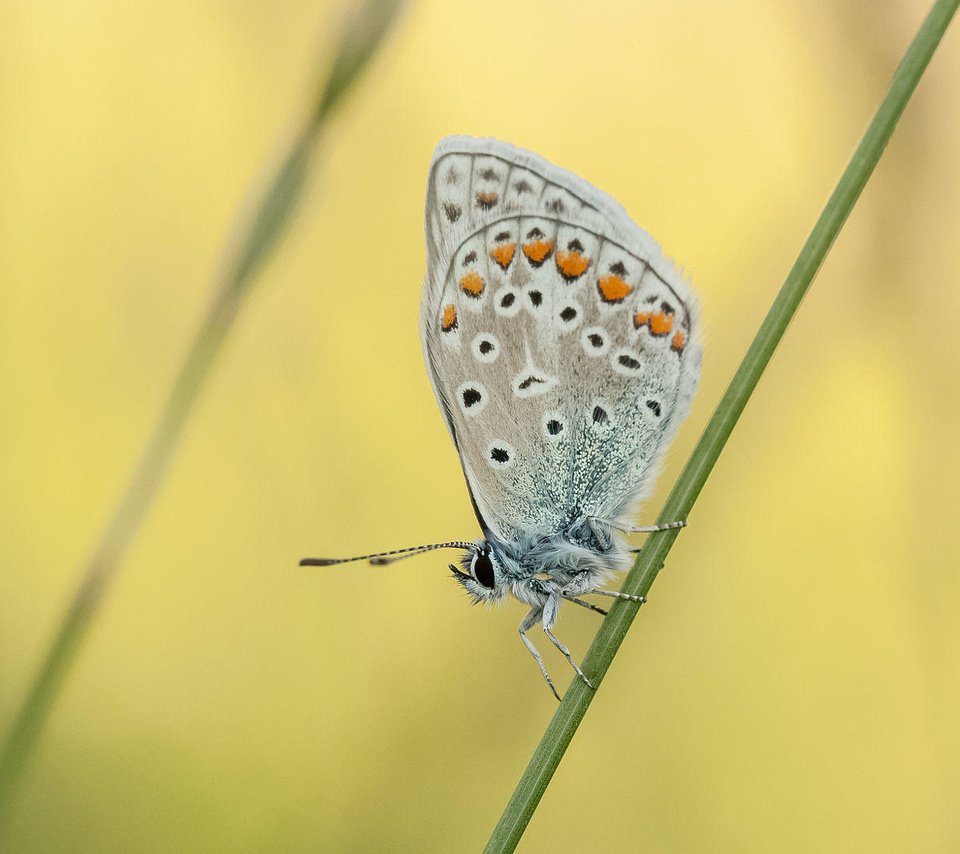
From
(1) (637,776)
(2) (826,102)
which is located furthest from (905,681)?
(2) (826,102)

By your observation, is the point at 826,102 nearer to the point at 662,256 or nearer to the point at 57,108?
the point at 662,256

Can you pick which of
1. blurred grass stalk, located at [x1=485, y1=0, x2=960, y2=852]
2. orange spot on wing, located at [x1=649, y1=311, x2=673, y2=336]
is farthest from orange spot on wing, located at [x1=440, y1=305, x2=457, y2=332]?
blurred grass stalk, located at [x1=485, y1=0, x2=960, y2=852]

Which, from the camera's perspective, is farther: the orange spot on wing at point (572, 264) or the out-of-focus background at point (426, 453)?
the out-of-focus background at point (426, 453)

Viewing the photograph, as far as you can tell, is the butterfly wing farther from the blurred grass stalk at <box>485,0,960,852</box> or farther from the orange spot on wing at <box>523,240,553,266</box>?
the blurred grass stalk at <box>485,0,960,852</box>

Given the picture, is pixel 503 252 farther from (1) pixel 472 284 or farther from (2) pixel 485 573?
(2) pixel 485 573

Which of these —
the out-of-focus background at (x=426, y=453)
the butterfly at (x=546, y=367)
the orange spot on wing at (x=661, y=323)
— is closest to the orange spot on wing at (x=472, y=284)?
the butterfly at (x=546, y=367)

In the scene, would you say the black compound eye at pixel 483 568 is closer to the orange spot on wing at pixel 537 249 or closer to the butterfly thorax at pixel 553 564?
the butterfly thorax at pixel 553 564

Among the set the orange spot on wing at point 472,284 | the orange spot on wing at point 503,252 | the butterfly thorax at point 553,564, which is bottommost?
the butterfly thorax at point 553,564
